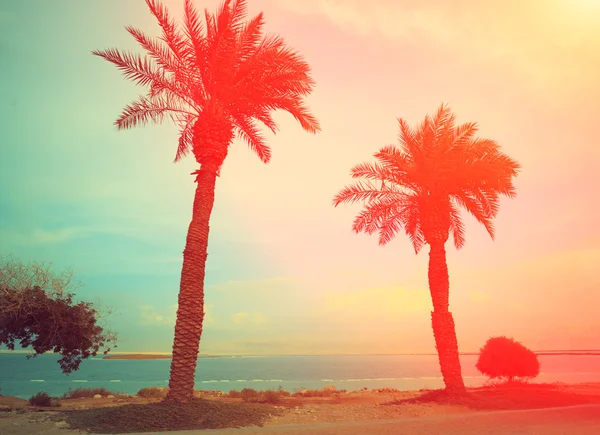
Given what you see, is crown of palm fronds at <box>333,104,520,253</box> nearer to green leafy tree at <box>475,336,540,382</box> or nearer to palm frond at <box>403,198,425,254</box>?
palm frond at <box>403,198,425,254</box>

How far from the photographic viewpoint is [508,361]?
1219 inches

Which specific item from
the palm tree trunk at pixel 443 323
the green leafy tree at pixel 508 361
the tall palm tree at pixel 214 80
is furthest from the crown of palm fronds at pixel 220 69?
the green leafy tree at pixel 508 361

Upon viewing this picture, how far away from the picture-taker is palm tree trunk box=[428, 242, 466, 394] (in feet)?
60.4

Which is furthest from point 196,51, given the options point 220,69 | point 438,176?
point 438,176

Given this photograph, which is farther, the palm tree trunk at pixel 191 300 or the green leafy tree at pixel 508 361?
the green leafy tree at pixel 508 361

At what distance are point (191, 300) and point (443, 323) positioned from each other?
37.6 feet

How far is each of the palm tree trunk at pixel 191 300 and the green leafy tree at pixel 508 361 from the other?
1001 inches

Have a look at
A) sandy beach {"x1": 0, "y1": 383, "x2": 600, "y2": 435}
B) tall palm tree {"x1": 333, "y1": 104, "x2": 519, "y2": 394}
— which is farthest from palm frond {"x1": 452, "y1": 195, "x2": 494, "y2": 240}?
sandy beach {"x1": 0, "y1": 383, "x2": 600, "y2": 435}

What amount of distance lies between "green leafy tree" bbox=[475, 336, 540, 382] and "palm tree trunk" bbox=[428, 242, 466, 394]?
48.0ft

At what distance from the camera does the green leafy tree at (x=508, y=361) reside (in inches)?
1220

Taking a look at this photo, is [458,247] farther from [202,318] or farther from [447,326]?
[202,318]

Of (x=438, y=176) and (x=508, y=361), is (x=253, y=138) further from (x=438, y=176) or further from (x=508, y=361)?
(x=508, y=361)

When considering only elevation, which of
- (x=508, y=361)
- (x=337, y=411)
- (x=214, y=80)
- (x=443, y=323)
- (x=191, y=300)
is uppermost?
(x=214, y=80)

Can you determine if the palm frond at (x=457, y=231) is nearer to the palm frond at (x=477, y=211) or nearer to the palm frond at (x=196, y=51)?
the palm frond at (x=477, y=211)
